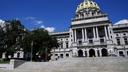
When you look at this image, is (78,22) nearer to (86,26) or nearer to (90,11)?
(86,26)

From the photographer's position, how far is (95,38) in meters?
62.8

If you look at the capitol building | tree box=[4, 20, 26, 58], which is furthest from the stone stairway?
the capitol building

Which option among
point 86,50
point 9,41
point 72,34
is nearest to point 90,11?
point 72,34

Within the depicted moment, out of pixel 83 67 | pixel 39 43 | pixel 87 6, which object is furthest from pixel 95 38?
pixel 83 67

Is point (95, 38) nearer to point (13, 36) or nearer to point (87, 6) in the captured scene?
point (87, 6)

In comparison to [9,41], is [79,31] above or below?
above

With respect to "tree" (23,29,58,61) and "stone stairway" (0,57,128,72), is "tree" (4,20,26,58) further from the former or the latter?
"stone stairway" (0,57,128,72)

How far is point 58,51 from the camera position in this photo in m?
71.9

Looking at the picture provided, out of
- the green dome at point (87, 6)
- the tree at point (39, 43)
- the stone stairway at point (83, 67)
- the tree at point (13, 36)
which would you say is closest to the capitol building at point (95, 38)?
the green dome at point (87, 6)

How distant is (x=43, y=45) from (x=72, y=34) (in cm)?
2016

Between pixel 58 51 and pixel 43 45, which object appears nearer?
pixel 43 45

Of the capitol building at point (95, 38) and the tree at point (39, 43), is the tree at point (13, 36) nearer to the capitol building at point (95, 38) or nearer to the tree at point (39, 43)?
the tree at point (39, 43)

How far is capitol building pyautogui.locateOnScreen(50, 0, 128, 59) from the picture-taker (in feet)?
191

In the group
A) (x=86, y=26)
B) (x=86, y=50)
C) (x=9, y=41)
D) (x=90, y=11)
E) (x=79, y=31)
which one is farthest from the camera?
(x=90, y=11)
